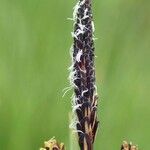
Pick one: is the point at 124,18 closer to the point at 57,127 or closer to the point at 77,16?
the point at 57,127

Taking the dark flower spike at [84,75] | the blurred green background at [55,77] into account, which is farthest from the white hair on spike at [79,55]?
the blurred green background at [55,77]

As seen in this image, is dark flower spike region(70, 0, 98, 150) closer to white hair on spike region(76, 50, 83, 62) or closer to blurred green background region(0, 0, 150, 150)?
white hair on spike region(76, 50, 83, 62)

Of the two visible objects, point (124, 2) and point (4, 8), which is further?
point (124, 2)

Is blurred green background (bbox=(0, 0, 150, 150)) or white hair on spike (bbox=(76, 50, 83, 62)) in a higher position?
blurred green background (bbox=(0, 0, 150, 150))

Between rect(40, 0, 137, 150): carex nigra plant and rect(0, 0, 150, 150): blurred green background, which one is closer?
rect(40, 0, 137, 150): carex nigra plant

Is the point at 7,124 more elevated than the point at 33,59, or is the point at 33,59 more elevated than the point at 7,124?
the point at 33,59

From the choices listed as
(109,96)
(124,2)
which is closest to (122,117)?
(109,96)

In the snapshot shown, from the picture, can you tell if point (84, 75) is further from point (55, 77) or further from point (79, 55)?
point (55, 77)

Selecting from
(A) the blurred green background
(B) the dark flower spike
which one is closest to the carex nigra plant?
(B) the dark flower spike
